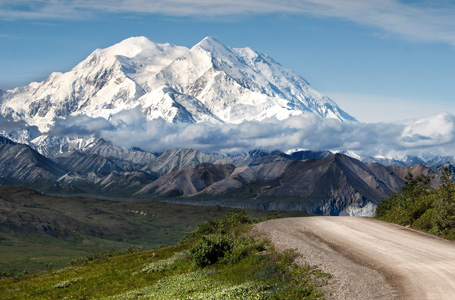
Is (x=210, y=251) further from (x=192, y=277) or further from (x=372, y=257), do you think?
(x=372, y=257)

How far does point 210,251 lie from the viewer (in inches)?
1564

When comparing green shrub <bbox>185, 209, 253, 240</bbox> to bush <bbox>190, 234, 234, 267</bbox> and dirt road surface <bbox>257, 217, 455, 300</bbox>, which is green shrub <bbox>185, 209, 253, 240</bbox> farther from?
bush <bbox>190, 234, 234, 267</bbox>

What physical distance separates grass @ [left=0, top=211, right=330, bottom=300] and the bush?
0.90 feet

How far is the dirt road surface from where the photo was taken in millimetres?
26656

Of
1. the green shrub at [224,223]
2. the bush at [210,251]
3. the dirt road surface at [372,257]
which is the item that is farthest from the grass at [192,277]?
the dirt road surface at [372,257]

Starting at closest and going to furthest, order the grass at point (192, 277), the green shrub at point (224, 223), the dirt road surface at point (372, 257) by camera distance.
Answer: the dirt road surface at point (372, 257) < the grass at point (192, 277) < the green shrub at point (224, 223)

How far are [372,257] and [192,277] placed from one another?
10.9 metres

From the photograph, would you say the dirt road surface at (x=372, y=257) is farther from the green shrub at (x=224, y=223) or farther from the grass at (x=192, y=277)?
the green shrub at (x=224, y=223)

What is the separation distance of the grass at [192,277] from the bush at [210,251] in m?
0.27

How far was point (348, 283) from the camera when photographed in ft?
92.4

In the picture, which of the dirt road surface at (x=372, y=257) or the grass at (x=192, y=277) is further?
the grass at (x=192, y=277)

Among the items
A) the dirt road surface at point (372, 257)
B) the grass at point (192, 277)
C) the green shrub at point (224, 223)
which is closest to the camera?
the dirt road surface at point (372, 257)

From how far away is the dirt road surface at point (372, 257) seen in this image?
26.7m

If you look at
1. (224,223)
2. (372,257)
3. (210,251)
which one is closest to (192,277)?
(210,251)
